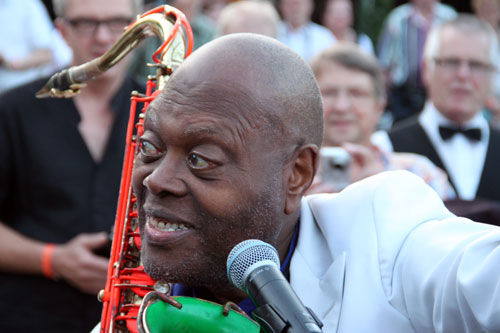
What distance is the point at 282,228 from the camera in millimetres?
2545

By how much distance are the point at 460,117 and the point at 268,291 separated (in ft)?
15.4

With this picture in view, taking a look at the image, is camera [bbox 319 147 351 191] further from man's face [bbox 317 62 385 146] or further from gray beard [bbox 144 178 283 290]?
gray beard [bbox 144 178 283 290]

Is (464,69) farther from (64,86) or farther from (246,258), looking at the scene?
(246,258)

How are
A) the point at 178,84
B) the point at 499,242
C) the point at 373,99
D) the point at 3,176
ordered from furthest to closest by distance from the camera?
the point at 373,99
the point at 3,176
the point at 178,84
the point at 499,242

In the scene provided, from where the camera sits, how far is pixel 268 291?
63.3 inches

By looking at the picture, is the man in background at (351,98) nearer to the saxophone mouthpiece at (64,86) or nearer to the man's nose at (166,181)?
the saxophone mouthpiece at (64,86)

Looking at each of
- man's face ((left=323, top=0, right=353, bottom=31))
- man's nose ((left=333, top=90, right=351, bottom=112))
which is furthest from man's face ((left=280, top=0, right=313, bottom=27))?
man's nose ((left=333, top=90, right=351, bottom=112))

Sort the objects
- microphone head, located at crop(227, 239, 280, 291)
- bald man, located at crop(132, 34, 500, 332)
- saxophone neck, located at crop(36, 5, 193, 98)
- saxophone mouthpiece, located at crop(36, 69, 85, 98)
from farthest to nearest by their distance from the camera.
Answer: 1. saxophone mouthpiece, located at crop(36, 69, 85, 98)
2. saxophone neck, located at crop(36, 5, 193, 98)
3. bald man, located at crop(132, 34, 500, 332)
4. microphone head, located at crop(227, 239, 280, 291)

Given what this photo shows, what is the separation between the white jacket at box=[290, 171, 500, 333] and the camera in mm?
1974

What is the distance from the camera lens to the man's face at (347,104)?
5098 millimetres

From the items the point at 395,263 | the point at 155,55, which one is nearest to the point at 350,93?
the point at 155,55

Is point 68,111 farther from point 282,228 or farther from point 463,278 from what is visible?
point 463,278

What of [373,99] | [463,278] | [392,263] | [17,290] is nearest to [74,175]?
[17,290]

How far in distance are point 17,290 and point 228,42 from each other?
2.78 metres
